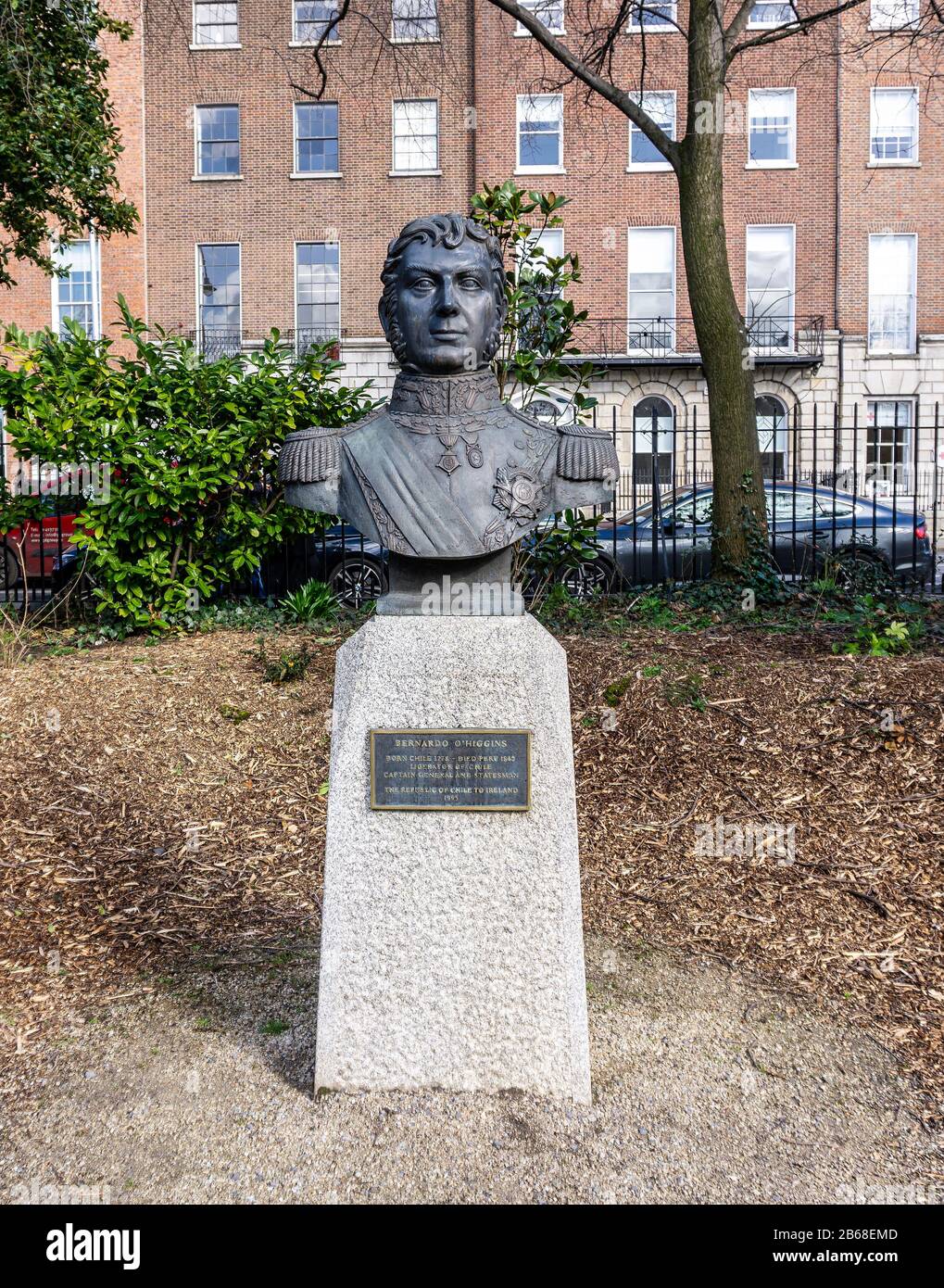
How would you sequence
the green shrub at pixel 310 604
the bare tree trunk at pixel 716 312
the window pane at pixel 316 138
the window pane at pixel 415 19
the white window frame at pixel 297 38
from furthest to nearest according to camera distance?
the window pane at pixel 316 138
the white window frame at pixel 297 38
the window pane at pixel 415 19
the bare tree trunk at pixel 716 312
the green shrub at pixel 310 604

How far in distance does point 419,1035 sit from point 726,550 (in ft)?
20.4

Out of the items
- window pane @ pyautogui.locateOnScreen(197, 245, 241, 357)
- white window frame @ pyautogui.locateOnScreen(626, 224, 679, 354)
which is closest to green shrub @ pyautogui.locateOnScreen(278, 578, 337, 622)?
window pane @ pyautogui.locateOnScreen(197, 245, 241, 357)

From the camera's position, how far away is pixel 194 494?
7.62 m

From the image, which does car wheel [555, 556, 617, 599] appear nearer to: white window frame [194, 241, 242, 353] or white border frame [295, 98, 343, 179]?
white window frame [194, 241, 242, 353]

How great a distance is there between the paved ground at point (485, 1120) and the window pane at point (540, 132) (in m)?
25.6

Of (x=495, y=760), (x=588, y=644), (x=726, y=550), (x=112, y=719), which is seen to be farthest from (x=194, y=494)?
(x=495, y=760)

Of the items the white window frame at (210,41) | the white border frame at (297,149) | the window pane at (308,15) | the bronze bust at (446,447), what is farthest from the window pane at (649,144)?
the bronze bust at (446,447)

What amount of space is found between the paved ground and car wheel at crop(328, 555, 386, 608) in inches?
212

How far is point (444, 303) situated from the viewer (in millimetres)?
3434

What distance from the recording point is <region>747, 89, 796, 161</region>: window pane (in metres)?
25.7

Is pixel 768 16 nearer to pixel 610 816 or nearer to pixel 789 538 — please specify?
pixel 789 538

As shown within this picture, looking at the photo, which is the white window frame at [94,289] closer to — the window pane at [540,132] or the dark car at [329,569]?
the window pane at [540,132]

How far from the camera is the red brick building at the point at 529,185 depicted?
1004 inches

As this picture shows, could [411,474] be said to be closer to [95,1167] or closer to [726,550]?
[95,1167]
